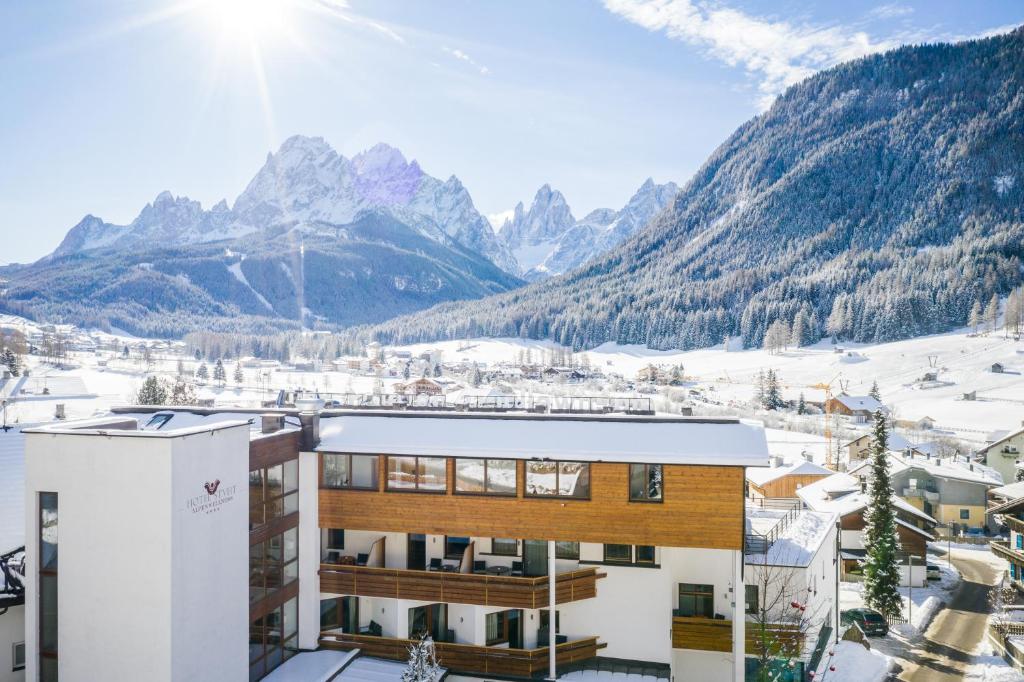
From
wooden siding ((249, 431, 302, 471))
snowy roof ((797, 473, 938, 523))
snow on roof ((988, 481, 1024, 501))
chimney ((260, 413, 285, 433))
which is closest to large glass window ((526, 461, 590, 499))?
wooden siding ((249, 431, 302, 471))

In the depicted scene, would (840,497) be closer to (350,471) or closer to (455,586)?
(455,586)

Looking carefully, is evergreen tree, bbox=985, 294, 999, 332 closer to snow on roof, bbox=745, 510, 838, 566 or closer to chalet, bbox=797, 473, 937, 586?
chalet, bbox=797, 473, 937, 586

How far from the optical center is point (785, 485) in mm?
51938

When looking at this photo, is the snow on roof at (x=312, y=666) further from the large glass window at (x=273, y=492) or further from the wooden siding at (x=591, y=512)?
the large glass window at (x=273, y=492)

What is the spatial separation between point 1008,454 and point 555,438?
5547 centimetres

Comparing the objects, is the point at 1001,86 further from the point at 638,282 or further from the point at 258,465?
the point at 258,465

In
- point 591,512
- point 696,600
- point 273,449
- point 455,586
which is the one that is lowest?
point 696,600

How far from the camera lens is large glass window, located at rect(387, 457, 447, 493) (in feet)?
56.9

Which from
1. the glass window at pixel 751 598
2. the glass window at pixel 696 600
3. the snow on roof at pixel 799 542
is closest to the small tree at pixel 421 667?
the glass window at pixel 696 600

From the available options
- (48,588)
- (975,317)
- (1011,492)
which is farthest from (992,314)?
(48,588)

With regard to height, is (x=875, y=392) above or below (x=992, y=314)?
below

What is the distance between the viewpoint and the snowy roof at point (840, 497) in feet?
124

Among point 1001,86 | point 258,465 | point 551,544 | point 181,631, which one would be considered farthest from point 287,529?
point 1001,86

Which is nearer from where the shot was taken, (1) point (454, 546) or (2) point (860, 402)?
(1) point (454, 546)
